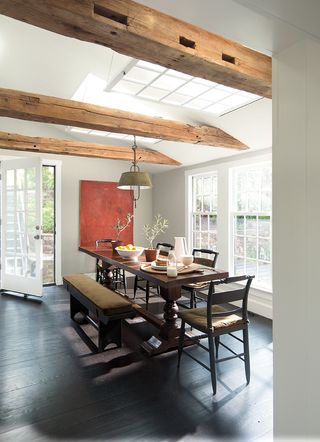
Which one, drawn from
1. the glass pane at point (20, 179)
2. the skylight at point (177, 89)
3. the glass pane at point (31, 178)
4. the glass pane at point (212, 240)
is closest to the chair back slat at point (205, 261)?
the glass pane at point (212, 240)

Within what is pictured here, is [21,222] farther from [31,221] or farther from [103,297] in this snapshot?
[103,297]

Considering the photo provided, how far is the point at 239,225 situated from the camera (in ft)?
14.4

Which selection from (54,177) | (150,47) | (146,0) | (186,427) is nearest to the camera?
(146,0)

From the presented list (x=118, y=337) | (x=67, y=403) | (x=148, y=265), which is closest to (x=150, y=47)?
(x=148, y=265)

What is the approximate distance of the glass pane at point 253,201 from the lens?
4102 millimetres

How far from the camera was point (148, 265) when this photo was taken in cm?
317

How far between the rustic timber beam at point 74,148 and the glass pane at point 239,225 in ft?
5.44

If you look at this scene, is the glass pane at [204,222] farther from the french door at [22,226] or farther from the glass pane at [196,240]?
the french door at [22,226]

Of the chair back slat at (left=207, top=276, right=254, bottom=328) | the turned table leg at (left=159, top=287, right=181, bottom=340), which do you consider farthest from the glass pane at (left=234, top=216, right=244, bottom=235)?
the chair back slat at (left=207, top=276, right=254, bottom=328)

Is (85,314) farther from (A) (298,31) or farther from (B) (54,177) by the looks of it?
(A) (298,31)

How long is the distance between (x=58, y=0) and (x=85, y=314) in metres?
3.25

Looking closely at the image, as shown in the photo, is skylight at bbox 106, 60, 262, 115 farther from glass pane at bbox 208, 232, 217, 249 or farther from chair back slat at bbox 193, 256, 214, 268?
glass pane at bbox 208, 232, 217, 249

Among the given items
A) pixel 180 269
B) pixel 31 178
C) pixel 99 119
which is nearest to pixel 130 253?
pixel 180 269

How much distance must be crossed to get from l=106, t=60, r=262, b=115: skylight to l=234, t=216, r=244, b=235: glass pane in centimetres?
156
